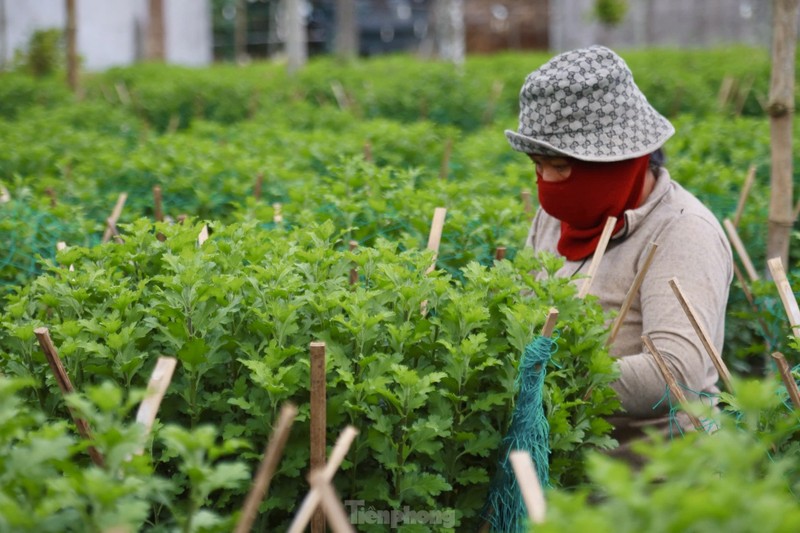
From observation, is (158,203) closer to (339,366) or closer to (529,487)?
(339,366)

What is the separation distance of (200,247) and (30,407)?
72 centimetres

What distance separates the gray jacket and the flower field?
0.16 meters

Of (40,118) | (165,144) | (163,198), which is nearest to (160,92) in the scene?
(40,118)

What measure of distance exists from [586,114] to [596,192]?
257mm

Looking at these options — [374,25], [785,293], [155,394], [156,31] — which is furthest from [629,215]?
[374,25]

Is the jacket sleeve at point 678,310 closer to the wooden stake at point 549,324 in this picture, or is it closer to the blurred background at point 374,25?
the wooden stake at point 549,324

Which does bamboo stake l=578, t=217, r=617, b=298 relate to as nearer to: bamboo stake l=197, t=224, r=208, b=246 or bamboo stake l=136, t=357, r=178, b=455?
bamboo stake l=197, t=224, r=208, b=246

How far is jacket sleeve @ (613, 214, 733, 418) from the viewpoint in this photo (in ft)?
9.94

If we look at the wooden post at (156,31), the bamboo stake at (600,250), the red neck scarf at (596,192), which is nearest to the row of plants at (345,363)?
the bamboo stake at (600,250)

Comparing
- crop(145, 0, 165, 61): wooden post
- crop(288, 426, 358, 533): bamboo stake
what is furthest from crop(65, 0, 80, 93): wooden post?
crop(145, 0, 165, 61): wooden post

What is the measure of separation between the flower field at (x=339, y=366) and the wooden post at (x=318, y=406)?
0.09m

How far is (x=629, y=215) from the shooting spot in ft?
10.7

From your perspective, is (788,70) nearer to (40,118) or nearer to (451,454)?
(451,454)

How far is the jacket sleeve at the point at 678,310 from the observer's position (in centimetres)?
303
